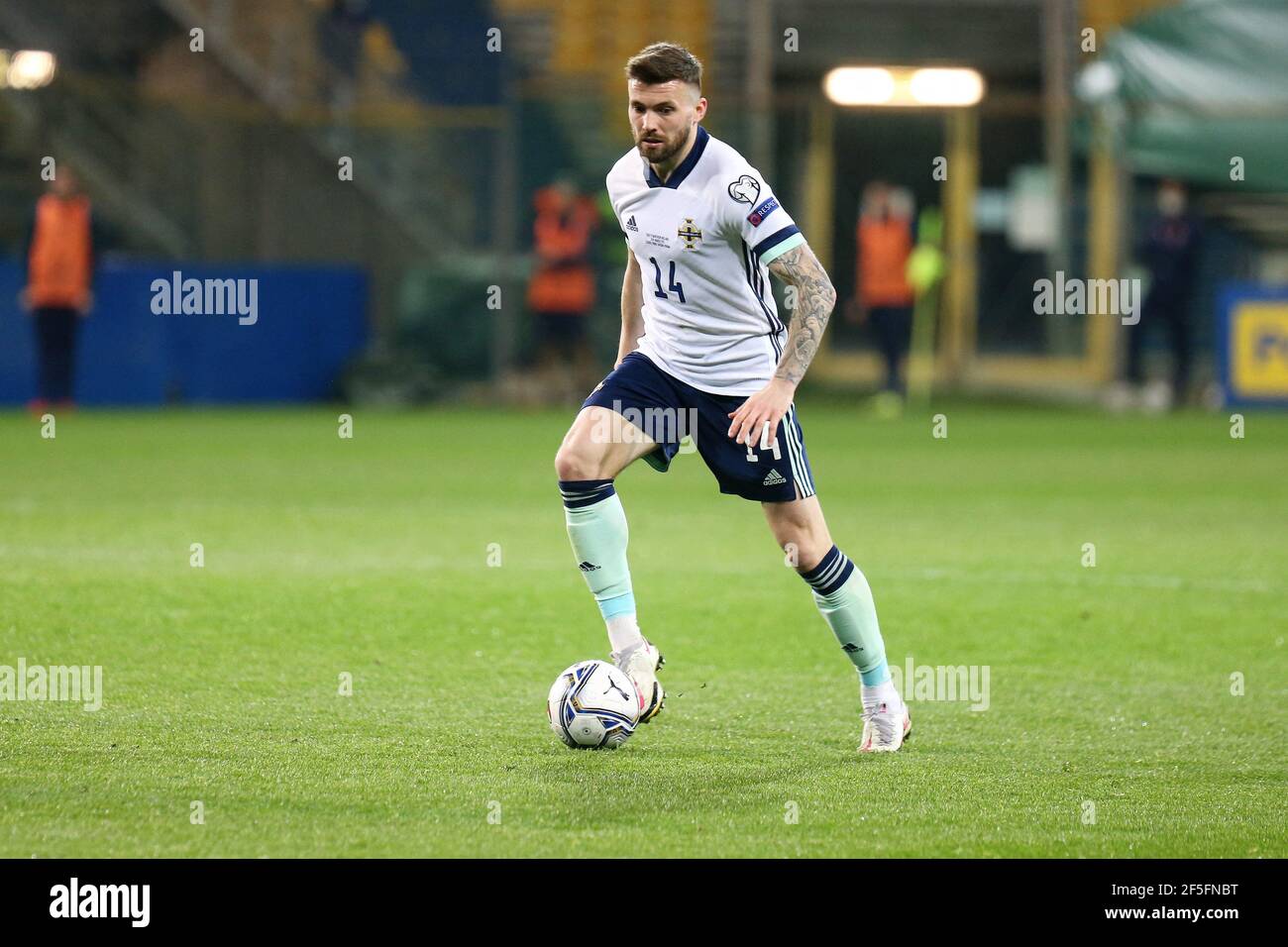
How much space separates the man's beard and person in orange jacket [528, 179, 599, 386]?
14.4m

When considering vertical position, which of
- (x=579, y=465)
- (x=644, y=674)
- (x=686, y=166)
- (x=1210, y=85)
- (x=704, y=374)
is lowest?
(x=644, y=674)

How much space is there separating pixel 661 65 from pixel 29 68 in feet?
57.4

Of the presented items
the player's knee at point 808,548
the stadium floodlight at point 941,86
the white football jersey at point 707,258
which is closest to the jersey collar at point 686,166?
the white football jersey at point 707,258

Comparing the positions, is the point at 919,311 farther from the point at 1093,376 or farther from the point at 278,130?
the point at 278,130

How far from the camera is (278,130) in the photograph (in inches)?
858

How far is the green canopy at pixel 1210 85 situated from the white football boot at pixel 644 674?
16.2 metres

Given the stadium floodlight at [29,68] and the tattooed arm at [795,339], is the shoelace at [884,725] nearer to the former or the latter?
the tattooed arm at [795,339]

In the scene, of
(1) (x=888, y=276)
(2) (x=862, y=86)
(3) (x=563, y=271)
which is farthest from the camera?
(2) (x=862, y=86)

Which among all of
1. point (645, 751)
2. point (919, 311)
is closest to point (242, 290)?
point (919, 311)

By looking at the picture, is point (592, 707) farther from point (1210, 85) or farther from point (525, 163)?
point (1210, 85)

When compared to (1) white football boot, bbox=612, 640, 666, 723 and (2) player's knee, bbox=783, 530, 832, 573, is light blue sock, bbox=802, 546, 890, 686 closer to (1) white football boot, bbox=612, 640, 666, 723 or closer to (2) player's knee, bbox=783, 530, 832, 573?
(2) player's knee, bbox=783, 530, 832, 573

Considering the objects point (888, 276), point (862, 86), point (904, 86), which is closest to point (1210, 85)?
point (904, 86)

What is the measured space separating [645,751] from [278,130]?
17.4 metres

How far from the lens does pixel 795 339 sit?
18.0ft
